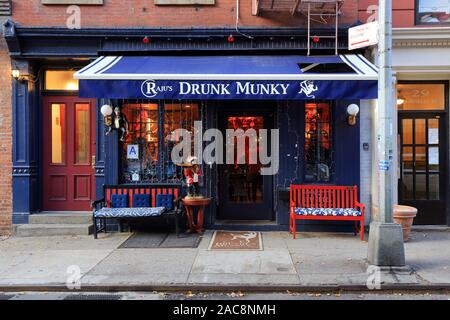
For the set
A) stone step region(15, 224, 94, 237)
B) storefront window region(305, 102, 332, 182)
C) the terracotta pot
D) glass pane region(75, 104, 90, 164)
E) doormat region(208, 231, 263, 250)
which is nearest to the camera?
doormat region(208, 231, 263, 250)

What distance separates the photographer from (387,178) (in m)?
6.53

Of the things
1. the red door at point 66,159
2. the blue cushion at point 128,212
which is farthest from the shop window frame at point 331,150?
the red door at point 66,159

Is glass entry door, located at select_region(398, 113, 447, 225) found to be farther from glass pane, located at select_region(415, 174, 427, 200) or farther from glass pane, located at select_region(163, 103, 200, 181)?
glass pane, located at select_region(163, 103, 200, 181)

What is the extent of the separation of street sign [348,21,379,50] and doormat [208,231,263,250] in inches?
149

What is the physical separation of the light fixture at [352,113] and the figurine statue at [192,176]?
324 centimetres

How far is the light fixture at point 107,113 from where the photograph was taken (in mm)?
9203

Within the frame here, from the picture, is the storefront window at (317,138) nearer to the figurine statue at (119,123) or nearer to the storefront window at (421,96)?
the storefront window at (421,96)

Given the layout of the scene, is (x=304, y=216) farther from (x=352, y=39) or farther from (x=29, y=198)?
(x=29, y=198)

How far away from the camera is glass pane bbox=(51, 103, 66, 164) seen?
993 cm

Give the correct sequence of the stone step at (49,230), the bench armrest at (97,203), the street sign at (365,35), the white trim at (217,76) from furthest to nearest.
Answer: the stone step at (49,230), the bench armrest at (97,203), the white trim at (217,76), the street sign at (365,35)

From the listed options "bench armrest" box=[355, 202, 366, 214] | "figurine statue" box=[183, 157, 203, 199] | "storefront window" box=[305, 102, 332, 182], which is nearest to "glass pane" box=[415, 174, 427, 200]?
"bench armrest" box=[355, 202, 366, 214]

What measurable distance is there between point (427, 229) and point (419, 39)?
3.97 meters

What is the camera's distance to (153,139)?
32.1ft

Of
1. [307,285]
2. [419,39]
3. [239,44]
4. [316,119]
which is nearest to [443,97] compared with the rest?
[419,39]
